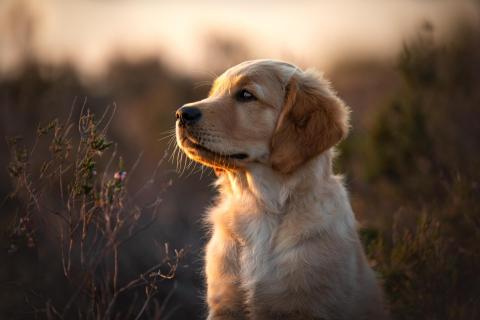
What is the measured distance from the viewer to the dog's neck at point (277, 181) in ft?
10.4

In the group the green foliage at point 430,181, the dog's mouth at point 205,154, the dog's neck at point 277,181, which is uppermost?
the dog's mouth at point 205,154

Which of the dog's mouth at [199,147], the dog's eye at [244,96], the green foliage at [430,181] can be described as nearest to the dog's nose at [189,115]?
the dog's mouth at [199,147]

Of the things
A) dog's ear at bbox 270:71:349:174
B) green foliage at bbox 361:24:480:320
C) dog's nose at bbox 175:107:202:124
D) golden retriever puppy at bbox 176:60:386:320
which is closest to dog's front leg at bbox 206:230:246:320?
golden retriever puppy at bbox 176:60:386:320

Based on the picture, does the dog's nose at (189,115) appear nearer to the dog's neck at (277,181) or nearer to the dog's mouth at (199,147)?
the dog's mouth at (199,147)

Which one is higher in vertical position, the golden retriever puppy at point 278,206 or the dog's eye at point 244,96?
the dog's eye at point 244,96

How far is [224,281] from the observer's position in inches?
124

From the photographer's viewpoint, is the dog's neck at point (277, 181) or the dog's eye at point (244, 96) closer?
the dog's neck at point (277, 181)

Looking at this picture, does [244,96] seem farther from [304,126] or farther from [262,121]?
[304,126]

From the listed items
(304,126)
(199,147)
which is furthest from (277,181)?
(199,147)

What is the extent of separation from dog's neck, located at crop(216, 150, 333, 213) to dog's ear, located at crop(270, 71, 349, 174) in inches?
2.7

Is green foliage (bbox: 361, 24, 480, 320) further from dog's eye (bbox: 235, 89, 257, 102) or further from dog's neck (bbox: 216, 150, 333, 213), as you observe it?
dog's eye (bbox: 235, 89, 257, 102)

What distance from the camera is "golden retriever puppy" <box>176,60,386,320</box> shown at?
9.86 feet

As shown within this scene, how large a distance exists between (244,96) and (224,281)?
107 centimetres

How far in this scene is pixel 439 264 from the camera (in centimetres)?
385
